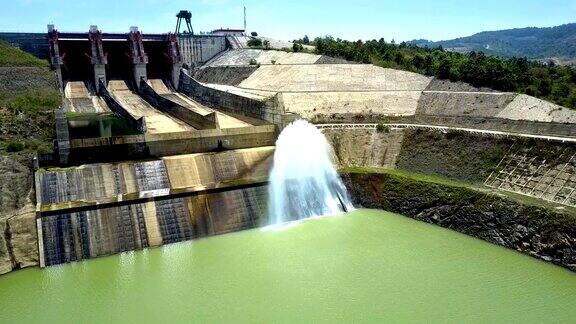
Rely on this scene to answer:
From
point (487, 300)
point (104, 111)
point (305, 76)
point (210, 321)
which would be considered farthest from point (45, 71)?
point (487, 300)

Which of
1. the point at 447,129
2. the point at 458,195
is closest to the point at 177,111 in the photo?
the point at 447,129

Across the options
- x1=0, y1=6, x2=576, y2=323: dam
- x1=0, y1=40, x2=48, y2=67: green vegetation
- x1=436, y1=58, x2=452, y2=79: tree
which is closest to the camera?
x1=0, y1=6, x2=576, y2=323: dam

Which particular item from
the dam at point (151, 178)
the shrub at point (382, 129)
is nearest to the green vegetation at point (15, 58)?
the dam at point (151, 178)

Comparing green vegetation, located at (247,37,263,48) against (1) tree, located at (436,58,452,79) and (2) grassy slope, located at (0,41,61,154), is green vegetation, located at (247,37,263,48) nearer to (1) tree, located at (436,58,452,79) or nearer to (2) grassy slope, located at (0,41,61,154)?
(2) grassy slope, located at (0,41,61,154)

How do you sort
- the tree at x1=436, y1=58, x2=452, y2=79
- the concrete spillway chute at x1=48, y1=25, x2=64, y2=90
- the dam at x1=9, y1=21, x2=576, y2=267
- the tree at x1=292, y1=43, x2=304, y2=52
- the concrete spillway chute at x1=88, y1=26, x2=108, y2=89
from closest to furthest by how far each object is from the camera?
the dam at x1=9, y1=21, x2=576, y2=267
the tree at x1=436, y1=58, x2=452, y2=79
the concrete spillway chute at x1=48, y1=25, x2=64, y2=90
the concrete spillway chute at x1=88, y1=26, x2=108, y2=89
the tree at x1=292, y1=43, x2=304, y2=52

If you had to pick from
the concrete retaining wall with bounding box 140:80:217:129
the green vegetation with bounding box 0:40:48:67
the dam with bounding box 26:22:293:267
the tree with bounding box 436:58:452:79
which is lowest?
the dam with bounding box 26:22:293:267

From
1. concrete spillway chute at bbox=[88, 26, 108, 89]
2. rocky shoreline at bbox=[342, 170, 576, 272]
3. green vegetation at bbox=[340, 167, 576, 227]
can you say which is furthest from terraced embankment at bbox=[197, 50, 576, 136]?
concrete spillway chute at bbox=[88, 26, 108, 89]

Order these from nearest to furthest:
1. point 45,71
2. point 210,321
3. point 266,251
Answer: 1. point 210,321
2. point 266,251
3. point 45,71

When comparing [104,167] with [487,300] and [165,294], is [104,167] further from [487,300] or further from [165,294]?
[487,300]
